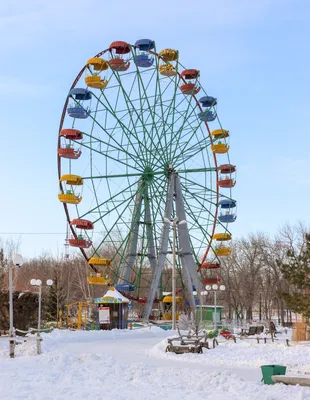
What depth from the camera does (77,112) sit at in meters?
37.7

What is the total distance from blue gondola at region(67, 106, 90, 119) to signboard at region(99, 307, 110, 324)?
1193 cm

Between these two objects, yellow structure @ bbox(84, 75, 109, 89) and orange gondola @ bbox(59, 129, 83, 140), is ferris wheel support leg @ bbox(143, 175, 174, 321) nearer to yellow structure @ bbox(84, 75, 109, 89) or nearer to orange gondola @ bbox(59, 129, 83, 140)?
orange gondola @ bbox(59, 129, 83, 140)

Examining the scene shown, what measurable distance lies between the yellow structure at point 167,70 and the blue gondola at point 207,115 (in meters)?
3.58

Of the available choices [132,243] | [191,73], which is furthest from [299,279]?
[132,243]

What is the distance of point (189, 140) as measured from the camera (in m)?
41.3

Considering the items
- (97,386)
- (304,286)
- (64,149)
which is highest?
(64,149)

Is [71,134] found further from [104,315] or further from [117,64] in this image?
[104,315]

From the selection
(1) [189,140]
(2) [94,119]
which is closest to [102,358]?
(2) [94,119]

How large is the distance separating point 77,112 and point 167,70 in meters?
7.09

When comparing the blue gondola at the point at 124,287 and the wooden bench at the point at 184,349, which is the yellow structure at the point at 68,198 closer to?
the blue gondola at the point at 124,287

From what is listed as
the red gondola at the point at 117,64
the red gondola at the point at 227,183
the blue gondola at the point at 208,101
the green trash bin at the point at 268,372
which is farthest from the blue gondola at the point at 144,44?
the green trash bin at the point at 268,372

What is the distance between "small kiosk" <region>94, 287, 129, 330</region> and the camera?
120 ft

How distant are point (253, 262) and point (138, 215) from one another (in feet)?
91.0

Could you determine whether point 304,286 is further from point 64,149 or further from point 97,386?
point 64,149
